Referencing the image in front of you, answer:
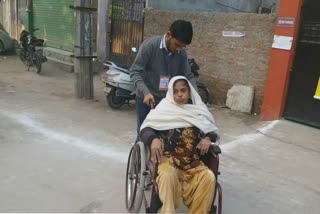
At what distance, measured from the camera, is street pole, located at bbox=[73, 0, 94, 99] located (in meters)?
6.62

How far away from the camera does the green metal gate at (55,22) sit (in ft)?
36.6

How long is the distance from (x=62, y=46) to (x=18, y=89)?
15.1 ft

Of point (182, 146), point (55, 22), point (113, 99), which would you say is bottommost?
point (113, 99)

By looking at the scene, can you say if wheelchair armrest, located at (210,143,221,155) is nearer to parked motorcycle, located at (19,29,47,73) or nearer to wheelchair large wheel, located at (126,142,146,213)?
wheelchair large wheel, located at (126,142,146,213)

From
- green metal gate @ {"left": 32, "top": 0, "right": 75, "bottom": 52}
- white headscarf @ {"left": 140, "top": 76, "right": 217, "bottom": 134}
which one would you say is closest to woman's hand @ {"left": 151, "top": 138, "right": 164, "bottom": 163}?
white headscarf @ {"left": 140, "top": 76, "right": 217, "bottom": 134}

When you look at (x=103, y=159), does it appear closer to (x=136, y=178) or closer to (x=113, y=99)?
(x=136, y=178)

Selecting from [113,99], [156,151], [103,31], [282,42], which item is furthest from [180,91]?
[103,31]

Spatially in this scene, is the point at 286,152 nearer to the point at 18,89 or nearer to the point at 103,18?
the point at 18,89

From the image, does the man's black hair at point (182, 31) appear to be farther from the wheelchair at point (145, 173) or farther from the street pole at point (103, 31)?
the street pole at point (103, 31)

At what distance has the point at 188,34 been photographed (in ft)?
8.68

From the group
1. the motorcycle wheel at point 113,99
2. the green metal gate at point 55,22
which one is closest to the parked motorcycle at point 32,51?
the green metal gate at point 55,22

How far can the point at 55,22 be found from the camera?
1188 centimetres

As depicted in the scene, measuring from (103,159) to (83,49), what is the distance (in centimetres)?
343

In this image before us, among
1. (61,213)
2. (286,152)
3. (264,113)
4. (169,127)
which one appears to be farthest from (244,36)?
(61,213)
